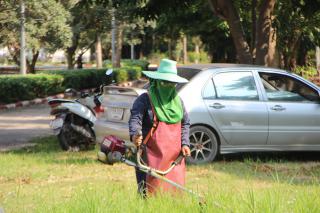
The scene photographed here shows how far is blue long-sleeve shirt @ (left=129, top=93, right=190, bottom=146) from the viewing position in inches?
200

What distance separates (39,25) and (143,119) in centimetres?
2059

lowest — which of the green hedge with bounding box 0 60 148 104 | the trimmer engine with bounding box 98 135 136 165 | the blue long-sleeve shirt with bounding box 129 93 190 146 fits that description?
the green hedge with bounding box 0 60 148 104

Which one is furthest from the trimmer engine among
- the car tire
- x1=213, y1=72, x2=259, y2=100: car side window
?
x1=213, y1=72, x2=259, y2=100: car side window

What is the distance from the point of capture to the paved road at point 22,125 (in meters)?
12.1

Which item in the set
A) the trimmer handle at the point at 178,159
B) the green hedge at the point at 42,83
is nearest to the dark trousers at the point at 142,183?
the trimmer handle at the point at 178,159

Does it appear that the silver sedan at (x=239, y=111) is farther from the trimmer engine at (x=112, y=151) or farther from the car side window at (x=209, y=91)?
the trimmer engine at (x=112, y=151)

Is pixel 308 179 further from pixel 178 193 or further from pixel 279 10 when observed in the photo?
pixel 279 10

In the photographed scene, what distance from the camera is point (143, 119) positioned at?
521 centimetres

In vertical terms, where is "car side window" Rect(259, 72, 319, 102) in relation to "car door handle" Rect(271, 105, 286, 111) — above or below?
above

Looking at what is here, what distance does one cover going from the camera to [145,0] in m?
13.8

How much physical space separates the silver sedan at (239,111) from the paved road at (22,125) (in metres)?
3.09

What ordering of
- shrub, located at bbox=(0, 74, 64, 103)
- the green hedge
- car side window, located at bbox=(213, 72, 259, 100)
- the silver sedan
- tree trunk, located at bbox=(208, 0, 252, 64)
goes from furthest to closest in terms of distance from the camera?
1. the green hedge
2. shrub, located at bbox=(0, 74, 64, 103)
3. tree trunk, located at bbox=(208, 0, 252, 64)
4. car side window, located at bbox=(213, 72, 259, 100)
5. the silver sedan

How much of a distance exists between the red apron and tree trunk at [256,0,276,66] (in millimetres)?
8554

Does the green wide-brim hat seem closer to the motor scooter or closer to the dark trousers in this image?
the dark trousers
